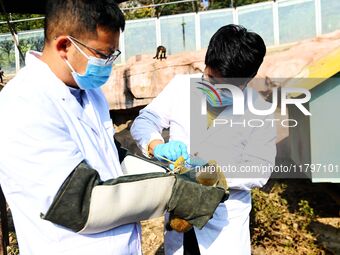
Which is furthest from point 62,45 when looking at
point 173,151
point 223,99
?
point 223,99

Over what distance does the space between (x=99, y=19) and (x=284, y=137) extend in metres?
4.94

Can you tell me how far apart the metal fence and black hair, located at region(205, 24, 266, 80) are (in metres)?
9.48

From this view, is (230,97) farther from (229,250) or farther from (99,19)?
(99,19)

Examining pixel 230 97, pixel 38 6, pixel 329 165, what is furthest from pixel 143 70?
pixel 230 97

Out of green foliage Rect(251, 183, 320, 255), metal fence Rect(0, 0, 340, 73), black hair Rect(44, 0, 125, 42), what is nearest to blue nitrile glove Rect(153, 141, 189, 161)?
black hair Rect(44, 0, 125, 42)

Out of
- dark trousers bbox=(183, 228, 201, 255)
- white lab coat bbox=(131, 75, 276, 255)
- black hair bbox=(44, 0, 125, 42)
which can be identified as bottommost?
dark trousers bbox=(183, 228, 201, 255)

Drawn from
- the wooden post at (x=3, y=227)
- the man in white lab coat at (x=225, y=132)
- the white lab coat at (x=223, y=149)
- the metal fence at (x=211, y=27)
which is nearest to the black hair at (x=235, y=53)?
the man in white lab coat at (x=225, y=132)

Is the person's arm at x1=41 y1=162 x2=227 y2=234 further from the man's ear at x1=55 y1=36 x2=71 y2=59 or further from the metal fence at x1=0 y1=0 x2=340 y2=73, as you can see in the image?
the metal fence at x1=0 y1=0 x2=340 y2=73

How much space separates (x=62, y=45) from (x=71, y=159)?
14.7 inches

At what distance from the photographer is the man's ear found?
1.33m

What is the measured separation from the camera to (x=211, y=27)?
12352 mm

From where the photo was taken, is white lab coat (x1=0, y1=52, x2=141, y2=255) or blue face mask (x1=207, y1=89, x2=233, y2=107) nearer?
white lab coat (x1=0, y1=52, x2=141, y2=255)

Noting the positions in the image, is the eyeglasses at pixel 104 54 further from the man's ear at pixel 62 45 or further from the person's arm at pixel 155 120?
the person's arm at pixel 155 120

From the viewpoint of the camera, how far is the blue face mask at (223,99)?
2174 mm
